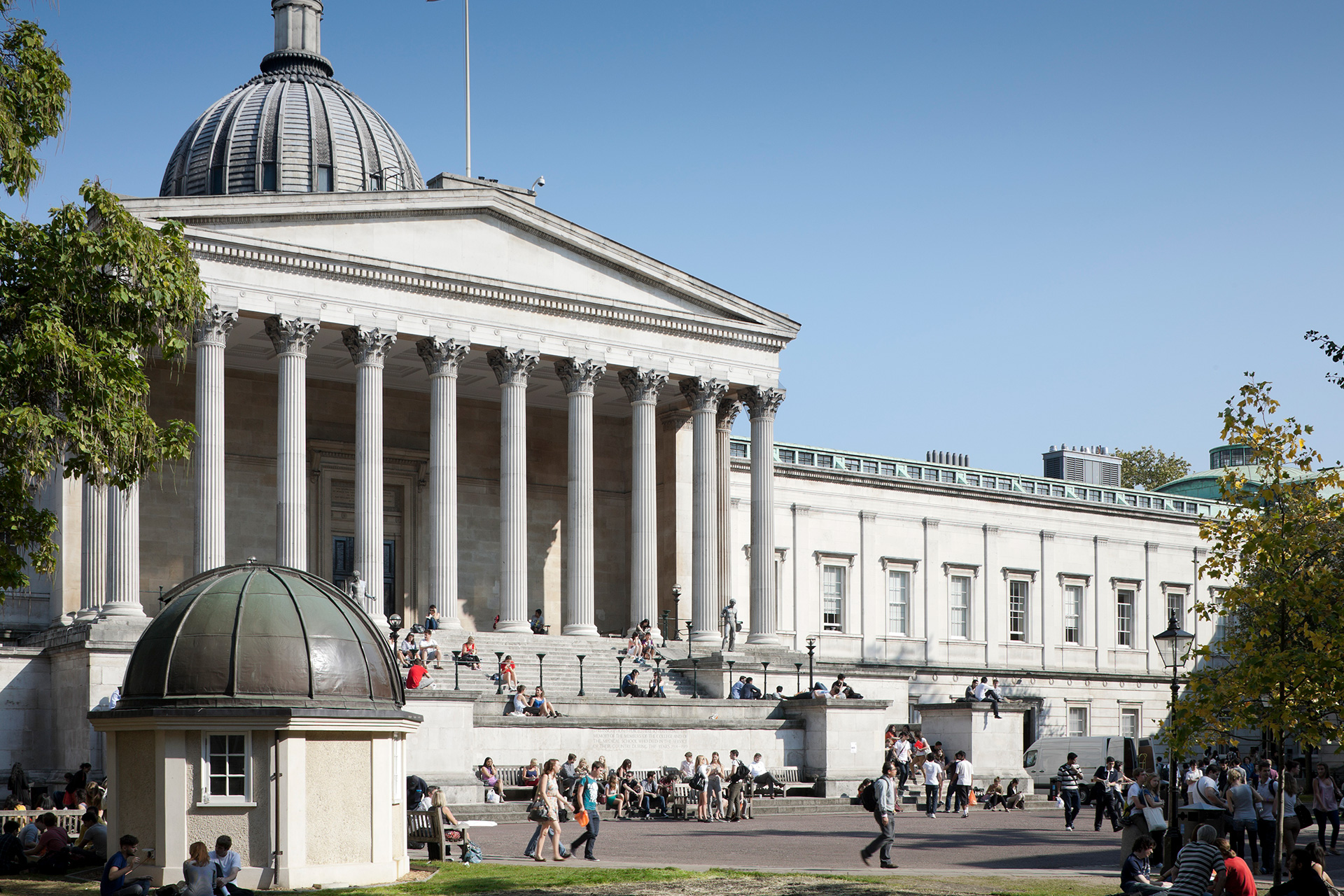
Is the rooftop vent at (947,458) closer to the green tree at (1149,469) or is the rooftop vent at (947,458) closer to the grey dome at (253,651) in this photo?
the green tree at (1149,469)

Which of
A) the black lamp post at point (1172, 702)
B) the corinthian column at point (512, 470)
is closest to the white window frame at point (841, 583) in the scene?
the corinthian column at point (512, 470)

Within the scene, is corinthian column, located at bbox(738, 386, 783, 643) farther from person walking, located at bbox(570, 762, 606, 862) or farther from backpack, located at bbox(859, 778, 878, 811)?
backpack, located at bbox(859, 778, 878, 811)

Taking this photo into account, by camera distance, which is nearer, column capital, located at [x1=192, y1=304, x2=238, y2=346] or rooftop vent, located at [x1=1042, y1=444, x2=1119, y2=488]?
column capital, located at [x1=192, y1=304, x2=238, y2=346]

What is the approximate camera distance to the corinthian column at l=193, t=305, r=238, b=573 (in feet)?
142

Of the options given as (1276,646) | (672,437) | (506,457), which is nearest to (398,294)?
(506,457)

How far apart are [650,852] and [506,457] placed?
2279 cm

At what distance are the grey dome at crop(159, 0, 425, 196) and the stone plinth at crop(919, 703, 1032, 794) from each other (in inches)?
1183

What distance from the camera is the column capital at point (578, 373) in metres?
50.7

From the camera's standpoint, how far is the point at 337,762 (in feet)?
73.2

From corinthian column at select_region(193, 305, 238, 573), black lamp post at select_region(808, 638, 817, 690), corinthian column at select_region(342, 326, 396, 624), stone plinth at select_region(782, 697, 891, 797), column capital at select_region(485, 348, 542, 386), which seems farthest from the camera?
column capital at select_region(485, 348, 542, 386)

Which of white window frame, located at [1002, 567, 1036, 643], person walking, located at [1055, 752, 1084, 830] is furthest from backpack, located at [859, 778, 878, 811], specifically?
white window frame, located at [1002, 567, 1036, 643]

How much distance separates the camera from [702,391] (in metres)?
52.9

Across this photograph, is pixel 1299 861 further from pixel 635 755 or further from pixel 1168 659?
pixel 635 755

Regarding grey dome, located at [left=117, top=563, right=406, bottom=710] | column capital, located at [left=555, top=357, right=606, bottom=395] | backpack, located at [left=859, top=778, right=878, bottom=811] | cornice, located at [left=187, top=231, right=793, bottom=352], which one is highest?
cornice, located at [left=187, top=231, right=793, bottom=352]
